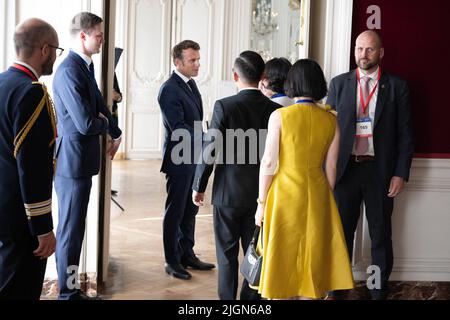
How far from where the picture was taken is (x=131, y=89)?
12.0 metres

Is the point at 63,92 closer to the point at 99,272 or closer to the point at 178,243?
the point at 99,272

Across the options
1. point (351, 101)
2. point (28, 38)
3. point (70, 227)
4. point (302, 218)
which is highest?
point (28, 38)

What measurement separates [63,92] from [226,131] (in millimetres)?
1039

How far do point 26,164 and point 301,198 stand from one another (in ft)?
4.80

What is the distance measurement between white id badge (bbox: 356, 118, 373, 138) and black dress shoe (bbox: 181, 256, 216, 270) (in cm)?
167

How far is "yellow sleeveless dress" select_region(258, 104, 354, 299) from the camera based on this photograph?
3.41 metres

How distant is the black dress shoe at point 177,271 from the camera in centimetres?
494

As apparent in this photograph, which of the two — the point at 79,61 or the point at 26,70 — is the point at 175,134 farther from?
the point at 26,70

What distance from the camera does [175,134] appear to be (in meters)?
4.82

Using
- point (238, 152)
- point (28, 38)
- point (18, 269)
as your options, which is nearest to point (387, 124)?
point (238, 152)

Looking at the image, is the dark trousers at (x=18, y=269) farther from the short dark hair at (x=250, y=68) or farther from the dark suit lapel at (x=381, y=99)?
the dark suit lapel at (x=381, y=99)

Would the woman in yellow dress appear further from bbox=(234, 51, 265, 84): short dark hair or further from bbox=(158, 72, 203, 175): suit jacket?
bbox=(158, 72, 203, 175): suit jacket

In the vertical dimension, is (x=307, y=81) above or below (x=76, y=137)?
above

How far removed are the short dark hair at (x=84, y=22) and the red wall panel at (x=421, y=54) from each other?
1.90m
